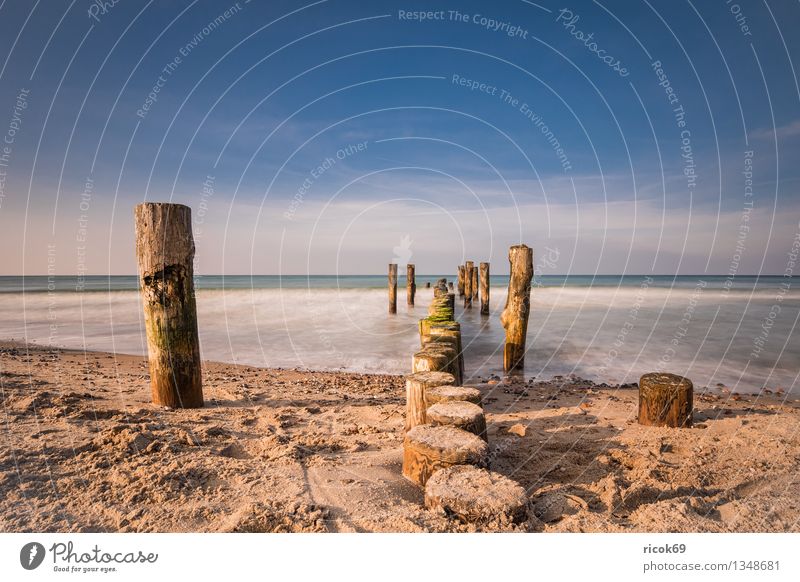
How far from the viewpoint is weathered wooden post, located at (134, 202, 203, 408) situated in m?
4.97

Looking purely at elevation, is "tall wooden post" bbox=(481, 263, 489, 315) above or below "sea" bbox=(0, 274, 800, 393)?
above

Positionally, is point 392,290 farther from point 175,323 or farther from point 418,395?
point 418,395

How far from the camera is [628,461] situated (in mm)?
4074

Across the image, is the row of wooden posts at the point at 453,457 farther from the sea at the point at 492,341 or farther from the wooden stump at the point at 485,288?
the wooden stump at the point at 485,288

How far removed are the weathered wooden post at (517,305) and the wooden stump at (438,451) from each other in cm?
652

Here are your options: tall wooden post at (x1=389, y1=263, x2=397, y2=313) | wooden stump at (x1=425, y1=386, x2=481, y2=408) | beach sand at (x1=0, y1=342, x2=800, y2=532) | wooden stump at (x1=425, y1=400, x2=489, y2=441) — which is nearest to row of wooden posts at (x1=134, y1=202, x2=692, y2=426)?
beach sand at (x1=0, y1=342, x2=800, y2=532)

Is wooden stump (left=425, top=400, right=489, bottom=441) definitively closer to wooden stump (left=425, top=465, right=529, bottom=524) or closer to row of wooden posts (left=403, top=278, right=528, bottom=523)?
row of wooden posts (left=403, top=278, right=528, bottom=523)

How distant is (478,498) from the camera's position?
2715 millimetres
